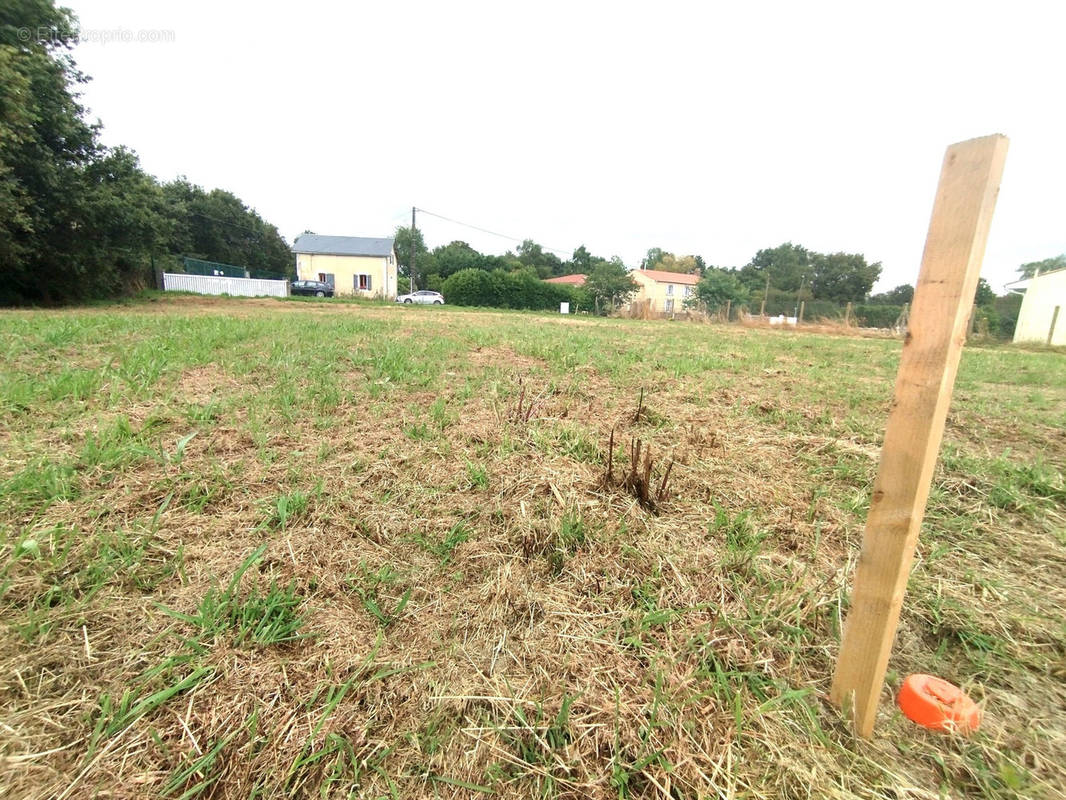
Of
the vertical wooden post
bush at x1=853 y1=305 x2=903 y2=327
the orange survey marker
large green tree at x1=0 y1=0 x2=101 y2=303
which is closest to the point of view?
the vertical wooden post

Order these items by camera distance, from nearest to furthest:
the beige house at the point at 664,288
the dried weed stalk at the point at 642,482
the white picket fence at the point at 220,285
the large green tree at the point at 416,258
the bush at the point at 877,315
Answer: the dried weed stalk at the point at 642,482
the bush at the point at 877,315
the white picket fence at the point at 220,285
the beige house at the point at 664,288
the large green tree at the point at 416,258

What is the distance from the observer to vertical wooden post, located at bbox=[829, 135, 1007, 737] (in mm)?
831

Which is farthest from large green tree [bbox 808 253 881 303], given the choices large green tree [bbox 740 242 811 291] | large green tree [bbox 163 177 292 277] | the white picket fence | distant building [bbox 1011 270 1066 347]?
large green tree [bbox 163 177 292 277]

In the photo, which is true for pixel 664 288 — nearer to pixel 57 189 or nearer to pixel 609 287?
pixel 609 287

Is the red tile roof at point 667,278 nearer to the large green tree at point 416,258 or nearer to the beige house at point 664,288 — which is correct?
the beige house at point 664,288

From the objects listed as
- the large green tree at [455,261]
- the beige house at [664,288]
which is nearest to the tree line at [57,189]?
the large green tree at [455,261]

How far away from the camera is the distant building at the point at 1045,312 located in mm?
14238

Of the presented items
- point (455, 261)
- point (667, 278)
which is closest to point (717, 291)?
point (667, 278)

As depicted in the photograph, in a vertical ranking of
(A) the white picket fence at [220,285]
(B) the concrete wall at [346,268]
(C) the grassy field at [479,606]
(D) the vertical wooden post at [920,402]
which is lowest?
(C) the grassy field at [479,606]

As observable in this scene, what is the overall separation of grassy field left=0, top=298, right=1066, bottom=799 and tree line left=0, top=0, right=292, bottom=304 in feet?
38.7

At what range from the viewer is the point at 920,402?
88cm

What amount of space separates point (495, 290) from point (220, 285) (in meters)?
15.7

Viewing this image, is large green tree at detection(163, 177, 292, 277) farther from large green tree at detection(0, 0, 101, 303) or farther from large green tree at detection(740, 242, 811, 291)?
large green tree at detection(740, 242, 811, 291)

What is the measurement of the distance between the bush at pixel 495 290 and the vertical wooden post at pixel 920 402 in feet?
90.2
